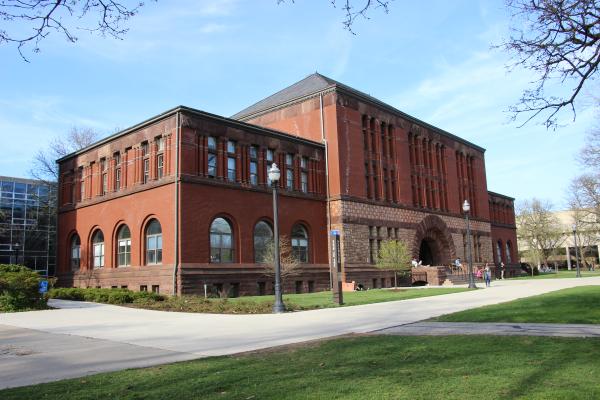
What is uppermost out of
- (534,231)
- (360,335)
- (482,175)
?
(482,175)

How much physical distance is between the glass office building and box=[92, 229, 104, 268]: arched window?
74.8 feet

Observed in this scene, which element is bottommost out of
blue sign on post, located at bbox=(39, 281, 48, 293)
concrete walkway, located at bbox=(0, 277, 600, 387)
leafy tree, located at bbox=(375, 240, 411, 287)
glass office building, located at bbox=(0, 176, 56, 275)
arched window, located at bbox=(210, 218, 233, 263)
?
concrete walkway, located at bbox=(0, 277, 600, 387)

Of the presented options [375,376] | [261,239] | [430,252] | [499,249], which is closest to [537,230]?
[499,249]

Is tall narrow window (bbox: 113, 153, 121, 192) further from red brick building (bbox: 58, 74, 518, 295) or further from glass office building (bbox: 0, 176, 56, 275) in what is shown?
glass office building (bbox: 0, 176, 56, 275)

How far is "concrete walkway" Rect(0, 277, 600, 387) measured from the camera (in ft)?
36.9

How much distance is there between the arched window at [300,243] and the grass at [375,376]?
27982mm

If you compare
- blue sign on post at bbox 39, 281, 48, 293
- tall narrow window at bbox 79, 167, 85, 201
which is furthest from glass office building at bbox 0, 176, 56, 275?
blue sign on post at bbox 39, 281, 48, 293

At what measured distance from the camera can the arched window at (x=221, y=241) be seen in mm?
32281

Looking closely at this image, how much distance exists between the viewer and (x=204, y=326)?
50.0 ft

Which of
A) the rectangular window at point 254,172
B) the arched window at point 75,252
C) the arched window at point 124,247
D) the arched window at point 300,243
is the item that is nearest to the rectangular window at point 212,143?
the rectangular window at point 254,172

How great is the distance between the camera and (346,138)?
41031mm

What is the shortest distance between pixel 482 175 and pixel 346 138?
101 feet

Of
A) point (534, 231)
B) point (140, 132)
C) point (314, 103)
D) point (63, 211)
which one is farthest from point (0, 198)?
point (534, 231)

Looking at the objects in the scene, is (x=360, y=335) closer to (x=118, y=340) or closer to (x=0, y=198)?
(x=118, y=340)
